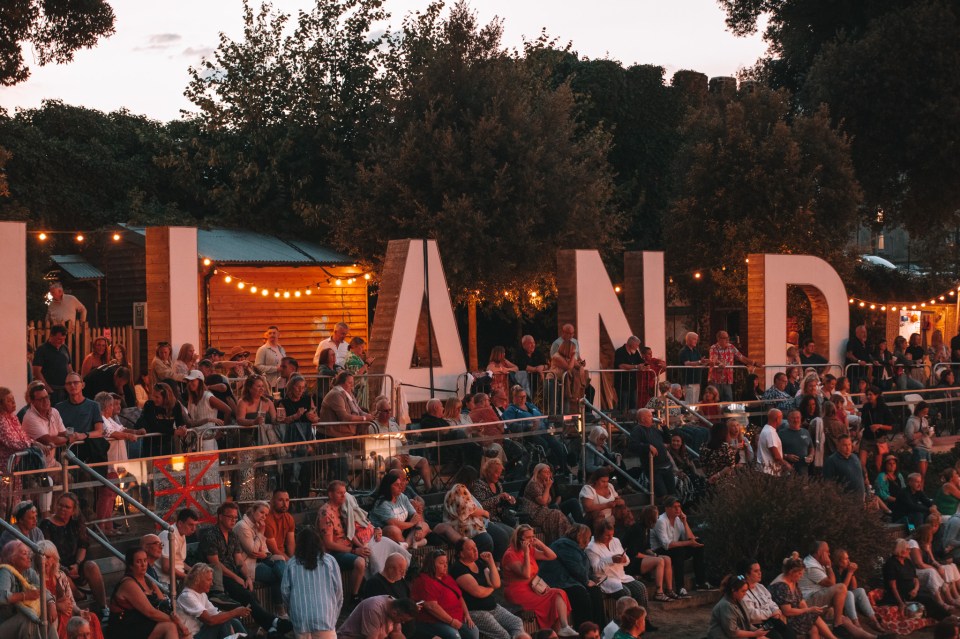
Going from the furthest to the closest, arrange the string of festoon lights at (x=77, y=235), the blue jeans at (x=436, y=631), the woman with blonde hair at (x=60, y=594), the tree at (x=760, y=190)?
the tree at (x=760, y=190) < the string of festoon lights at (x=77, y=235) < the blue jeans at (x=436, y=631) < the woman with blonde hair at (x=60, y=594)

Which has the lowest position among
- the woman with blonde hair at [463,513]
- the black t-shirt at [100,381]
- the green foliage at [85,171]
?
the woman with blonde hair at [463,513]

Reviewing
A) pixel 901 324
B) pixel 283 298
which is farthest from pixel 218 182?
pixel 901 324

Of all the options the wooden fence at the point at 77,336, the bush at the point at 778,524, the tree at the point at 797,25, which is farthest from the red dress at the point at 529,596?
the tree at the point at 797,25

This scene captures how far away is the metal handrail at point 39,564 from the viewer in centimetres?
868

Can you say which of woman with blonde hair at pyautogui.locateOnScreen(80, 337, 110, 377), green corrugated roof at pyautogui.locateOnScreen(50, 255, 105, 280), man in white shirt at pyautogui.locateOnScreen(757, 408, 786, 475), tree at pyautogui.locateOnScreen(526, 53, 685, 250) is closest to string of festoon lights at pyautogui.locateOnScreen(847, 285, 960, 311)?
tree at pyautogui.locateOnScreen(526, 53, 685, 250)

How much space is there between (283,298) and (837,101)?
13219mm

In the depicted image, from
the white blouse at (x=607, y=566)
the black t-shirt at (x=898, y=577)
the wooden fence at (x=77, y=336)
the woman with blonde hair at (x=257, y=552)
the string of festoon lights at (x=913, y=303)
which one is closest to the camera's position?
the woman with blonde hair at (x=257, y=552)

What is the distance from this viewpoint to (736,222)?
28094mm

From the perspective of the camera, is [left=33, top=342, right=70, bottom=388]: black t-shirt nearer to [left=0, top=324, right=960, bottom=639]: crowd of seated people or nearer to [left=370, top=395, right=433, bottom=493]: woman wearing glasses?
[left=0, top=324, right=960, bottom=639]: crowd of seated people

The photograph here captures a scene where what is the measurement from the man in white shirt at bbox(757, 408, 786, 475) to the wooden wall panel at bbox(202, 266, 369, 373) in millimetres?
12620

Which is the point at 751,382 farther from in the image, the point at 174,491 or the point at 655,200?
the point at 174,491

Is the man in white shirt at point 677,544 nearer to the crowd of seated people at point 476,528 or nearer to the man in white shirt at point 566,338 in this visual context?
the crowd of seated people at point 476,528

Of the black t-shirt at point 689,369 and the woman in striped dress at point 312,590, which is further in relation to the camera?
the black t-shirt at point 689,369

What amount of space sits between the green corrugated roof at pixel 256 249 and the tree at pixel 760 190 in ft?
25.5
